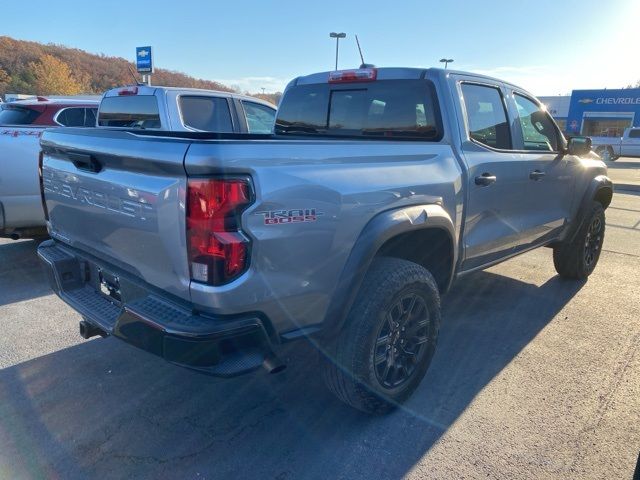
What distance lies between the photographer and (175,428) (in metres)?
2.72

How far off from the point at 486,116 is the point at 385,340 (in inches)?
75.3

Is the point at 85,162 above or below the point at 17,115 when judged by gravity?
below

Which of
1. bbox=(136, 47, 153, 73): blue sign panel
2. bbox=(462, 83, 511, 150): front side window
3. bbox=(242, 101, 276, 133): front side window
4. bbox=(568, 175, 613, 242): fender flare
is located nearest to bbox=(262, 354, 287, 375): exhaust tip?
bbox=(462, 83, 511, 150): front side window

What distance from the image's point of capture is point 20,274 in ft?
17.2

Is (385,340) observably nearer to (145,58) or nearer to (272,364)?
(272,364)

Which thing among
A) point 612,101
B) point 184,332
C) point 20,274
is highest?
point 612,101

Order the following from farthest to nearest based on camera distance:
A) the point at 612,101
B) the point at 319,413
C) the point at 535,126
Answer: the point at 612,101 < the point at 535,126 < the point at 319,413

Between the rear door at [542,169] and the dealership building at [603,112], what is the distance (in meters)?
36.2

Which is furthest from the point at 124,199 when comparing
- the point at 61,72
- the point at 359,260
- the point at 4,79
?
the point at 4,79

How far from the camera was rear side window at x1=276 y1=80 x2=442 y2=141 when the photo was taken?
336cm

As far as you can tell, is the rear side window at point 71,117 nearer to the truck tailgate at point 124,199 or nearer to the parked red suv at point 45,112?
the parked red suv at point 45,112

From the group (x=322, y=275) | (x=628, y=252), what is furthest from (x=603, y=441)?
(x=628, y=252)

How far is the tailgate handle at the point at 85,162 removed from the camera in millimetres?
2434

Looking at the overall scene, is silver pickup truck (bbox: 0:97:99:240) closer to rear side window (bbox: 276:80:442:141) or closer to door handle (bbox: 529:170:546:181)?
rear side window (bbox: 276:80:442:141)
